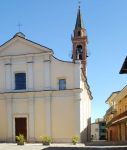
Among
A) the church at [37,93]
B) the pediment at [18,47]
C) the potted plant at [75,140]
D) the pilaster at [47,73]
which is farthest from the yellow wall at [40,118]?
the pediment at [18,47]

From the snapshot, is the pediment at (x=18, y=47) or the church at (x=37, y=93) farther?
the pediment at (x=18, y=47)

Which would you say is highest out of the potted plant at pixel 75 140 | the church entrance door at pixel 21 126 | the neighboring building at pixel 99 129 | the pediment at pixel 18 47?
the pediment at pixel 18 47

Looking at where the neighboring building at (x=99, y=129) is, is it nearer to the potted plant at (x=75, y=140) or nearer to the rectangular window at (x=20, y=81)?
the rectangular window at (x=20, y=81)

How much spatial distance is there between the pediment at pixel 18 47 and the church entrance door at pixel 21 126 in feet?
21.2

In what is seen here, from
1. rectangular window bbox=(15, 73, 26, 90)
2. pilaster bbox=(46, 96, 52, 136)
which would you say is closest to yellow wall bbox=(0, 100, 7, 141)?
rectangular window bbox=(15, 73, 26, 90)

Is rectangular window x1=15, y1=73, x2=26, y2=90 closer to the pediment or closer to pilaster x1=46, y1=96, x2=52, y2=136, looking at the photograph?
the pediment

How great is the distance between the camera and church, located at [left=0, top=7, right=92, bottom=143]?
109ft

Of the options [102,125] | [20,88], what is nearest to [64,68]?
[20,88]

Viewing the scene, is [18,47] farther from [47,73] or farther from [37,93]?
[37,93]

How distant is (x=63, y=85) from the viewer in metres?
34.0

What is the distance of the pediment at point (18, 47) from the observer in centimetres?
3522

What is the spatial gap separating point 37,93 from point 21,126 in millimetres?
3607

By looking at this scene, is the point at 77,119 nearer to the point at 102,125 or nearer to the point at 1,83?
the point at 1,83

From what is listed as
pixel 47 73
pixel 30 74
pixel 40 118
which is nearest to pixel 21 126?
pixel 40 118
